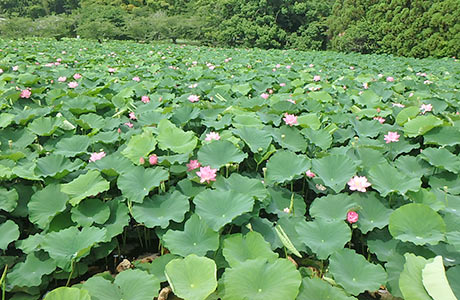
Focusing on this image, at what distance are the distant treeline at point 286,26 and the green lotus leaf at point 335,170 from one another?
38.9ft

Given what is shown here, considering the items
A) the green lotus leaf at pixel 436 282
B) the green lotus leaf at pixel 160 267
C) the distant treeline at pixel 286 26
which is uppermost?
the green lotus leaf at pixel 436 282

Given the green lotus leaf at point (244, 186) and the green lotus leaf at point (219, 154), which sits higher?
the green lotus leaf at point (219, 154)

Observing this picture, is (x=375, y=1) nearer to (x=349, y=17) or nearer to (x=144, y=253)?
(x=349, y=17)

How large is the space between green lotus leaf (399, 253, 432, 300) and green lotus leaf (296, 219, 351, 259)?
0.18 m

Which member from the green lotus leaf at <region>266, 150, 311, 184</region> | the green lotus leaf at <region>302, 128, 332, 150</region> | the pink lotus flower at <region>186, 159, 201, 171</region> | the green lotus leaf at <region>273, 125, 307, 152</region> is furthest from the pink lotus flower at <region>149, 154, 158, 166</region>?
the green lotus leaf at <region>302, 128, 332, 150</region>

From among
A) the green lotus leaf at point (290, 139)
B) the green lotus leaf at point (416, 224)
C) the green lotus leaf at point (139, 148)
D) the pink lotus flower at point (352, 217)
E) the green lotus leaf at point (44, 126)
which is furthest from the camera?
the green lotus leaf at point (44, 126)

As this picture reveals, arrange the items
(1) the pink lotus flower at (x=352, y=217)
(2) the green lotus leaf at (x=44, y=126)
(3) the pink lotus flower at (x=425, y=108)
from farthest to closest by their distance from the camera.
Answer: (3) the pink lotus flower at (x=425, y=108) → (2) the green lotus leaf at (x=44, y=126) → (1) the pink lotus flower at (x=352, y=217)

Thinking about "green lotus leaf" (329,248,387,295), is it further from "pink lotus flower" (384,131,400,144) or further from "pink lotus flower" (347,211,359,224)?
"pink lotus flower" (384,131,400,144)

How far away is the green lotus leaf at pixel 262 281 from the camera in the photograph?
2.78 ft

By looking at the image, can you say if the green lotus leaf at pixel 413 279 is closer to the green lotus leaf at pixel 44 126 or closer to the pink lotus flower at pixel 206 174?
the pink lotus flower at pixel 206 174

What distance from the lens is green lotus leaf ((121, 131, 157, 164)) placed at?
1.42 metres

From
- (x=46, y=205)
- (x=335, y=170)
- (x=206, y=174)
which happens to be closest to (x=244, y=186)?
(x=206, y=174)

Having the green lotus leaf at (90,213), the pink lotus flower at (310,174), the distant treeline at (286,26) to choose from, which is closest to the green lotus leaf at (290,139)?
the pink lotus flower at (310,174)

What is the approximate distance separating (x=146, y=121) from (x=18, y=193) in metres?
0.76
